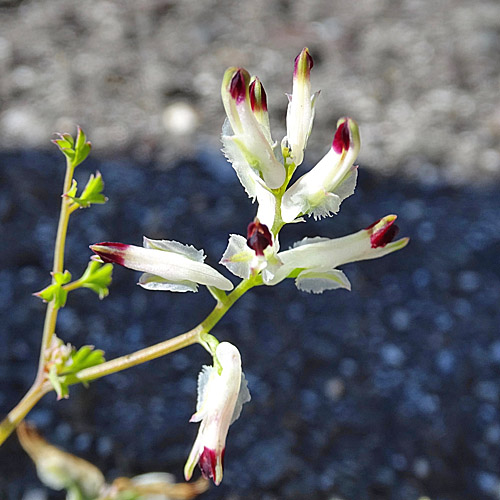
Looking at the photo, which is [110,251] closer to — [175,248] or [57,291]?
[175,248]

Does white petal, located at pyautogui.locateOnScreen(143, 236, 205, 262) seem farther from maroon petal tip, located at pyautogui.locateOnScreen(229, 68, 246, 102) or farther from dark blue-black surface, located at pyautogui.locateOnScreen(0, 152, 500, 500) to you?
dark blue-black surface, located at pyautogui.locateOnScreen(0, 152, 500, 500)

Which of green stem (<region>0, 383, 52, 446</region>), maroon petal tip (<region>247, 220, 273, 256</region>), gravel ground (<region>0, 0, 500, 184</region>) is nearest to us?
maroon petal tip (<region>247, 220, 273, 256</region>)


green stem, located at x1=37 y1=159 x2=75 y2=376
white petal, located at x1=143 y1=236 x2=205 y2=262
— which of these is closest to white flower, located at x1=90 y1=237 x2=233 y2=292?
white petal, located at x1=143 y1=236 x2=205 y2=262

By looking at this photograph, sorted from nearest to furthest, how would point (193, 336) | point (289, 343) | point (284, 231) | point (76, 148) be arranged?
point (193, 336) < point (76, 148) < point (289, 343) < point (284, 231)

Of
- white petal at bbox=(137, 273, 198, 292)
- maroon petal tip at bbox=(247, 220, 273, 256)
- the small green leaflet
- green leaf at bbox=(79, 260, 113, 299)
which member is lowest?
the small green leaflet

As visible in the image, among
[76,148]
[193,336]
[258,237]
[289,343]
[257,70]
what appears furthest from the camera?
[257,70]

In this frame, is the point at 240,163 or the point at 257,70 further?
the point at 257,70

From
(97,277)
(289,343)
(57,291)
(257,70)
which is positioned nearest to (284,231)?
(289,343)
